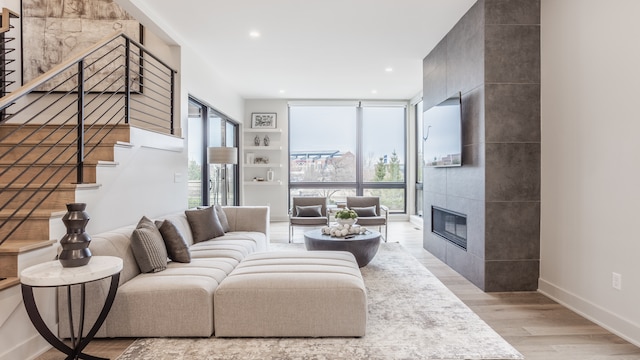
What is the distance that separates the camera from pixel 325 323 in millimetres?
2467

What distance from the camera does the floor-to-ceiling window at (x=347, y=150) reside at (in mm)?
8570

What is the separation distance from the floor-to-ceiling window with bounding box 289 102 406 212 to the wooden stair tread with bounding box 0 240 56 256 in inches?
249

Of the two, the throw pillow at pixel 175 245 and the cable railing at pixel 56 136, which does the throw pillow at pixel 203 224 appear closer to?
→ the throw pillow at pixel 175 245

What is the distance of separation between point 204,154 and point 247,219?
170 cm

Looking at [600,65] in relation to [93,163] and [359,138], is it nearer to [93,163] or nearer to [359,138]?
[93,163]

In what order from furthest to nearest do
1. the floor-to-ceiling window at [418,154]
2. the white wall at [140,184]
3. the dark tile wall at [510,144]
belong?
the floor-to-ceiling window at [418,154] < the dark tile wall at [510,144] < the white wall at [140,184]

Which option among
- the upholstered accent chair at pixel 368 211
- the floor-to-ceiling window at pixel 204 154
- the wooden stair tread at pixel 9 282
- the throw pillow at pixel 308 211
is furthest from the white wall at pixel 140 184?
the upholstered accent chair at pixel 368 211

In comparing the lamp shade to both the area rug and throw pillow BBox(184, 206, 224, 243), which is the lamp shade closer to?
throw pillow BBox(184, 206, 224, 243)

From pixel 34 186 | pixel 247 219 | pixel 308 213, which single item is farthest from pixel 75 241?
pixel 308 213

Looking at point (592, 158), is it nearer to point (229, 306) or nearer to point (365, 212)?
point (229, 306)

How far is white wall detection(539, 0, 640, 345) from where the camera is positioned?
8.31 ft

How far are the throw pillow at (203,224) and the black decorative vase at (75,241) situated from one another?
73.3 inches

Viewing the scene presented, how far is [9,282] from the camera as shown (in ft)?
6.76

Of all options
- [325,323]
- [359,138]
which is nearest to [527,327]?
[325,323]
